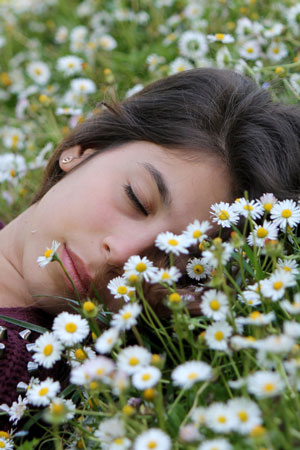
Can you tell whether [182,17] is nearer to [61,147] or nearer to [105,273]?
[61,147]

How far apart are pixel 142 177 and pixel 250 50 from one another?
3.15 ft

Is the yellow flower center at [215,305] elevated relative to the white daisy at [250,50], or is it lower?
elevated

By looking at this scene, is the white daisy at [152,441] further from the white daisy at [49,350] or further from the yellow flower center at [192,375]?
the white daisy at [49,350]

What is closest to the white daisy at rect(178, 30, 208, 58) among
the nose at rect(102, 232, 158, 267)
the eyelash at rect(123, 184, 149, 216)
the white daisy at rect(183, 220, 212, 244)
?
the eyelash at rect(123, 184, 149, 216)

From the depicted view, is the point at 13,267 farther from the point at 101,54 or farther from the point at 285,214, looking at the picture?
the point at 101,54

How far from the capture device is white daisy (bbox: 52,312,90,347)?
1.08m

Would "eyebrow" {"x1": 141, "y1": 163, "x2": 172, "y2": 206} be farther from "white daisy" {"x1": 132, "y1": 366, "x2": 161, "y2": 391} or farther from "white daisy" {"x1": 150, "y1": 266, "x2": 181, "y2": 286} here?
"white daisy" {"x1": 132, "y1": 366, "x2": 161, "y2": 391}

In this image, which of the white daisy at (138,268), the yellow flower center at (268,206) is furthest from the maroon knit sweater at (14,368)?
the yellow flower center at (268,206)

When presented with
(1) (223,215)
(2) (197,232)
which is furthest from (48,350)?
(1) (223,215)

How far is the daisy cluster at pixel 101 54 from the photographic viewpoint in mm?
2203

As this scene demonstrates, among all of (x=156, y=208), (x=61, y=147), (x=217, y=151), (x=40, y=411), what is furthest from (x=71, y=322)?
(x=61, y=147)

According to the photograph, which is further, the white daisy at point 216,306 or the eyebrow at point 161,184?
the eyebrow at point 161,184

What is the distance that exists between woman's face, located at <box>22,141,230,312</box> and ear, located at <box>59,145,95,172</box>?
0.13 meters

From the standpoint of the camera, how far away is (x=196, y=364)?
903 millimetres
